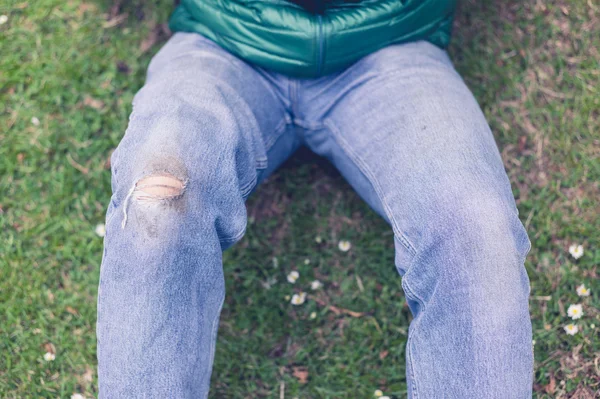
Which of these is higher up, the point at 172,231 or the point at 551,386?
the point at 172,231

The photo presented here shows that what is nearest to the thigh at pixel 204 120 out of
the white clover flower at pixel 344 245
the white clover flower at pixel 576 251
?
the white clover flower at pixel 344 245

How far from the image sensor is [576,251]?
2055mm

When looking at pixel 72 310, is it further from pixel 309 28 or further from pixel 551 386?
pixel 551 386

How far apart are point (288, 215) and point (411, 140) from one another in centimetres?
79

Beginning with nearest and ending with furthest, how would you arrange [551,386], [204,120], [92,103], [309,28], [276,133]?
1. [204,120]
2. [309,28]
3. [276,133]
4. [551,386]
5. [92,103]

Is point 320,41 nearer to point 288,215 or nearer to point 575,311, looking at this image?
point 288,215

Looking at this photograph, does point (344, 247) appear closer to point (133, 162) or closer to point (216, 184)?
point (216, 184)

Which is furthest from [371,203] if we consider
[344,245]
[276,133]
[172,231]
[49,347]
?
[49,347]

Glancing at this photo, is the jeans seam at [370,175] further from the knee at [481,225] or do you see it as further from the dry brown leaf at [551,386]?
the dry brown leaf at [551,386]

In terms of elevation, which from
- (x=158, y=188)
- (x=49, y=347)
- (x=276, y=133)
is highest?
(x=158, y=188)

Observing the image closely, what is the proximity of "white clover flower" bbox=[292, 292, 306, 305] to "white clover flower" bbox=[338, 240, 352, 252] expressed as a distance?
0.22m

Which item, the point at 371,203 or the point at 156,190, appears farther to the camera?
the point at 371,203

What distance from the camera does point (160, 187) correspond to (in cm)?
135

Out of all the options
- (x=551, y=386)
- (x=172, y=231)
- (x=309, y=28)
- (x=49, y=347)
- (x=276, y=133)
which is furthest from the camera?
(x=49, y=347)
